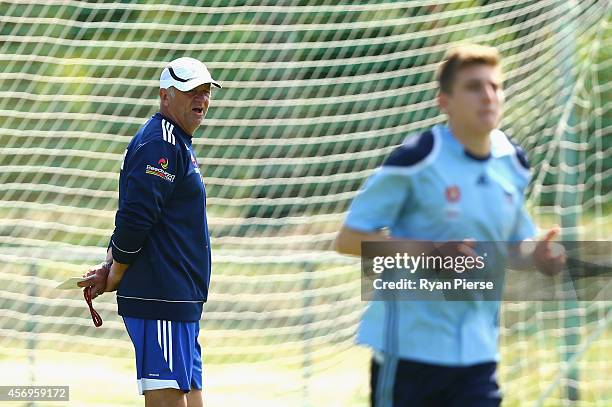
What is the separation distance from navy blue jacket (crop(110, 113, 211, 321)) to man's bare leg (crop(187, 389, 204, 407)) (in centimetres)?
31

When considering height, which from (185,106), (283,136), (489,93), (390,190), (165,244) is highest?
(283,136)

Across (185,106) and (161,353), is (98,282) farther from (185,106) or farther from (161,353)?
(185,106)

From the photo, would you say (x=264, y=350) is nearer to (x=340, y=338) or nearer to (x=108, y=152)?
(x=340, y=338)

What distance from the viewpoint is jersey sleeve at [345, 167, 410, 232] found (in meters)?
3.06

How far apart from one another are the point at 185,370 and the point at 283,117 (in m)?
2.13

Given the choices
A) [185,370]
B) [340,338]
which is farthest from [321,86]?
[185,370]

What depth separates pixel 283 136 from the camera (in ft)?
19.9

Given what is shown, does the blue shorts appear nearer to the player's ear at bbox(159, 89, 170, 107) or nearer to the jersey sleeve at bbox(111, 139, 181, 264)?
the jersey sleeve at bbox(111, 139, 181, 264)

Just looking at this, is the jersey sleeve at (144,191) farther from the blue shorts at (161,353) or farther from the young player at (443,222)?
the young player at (443,222)

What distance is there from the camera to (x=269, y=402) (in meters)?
6.16

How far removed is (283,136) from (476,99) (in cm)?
303

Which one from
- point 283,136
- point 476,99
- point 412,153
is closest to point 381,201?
point 412,153
